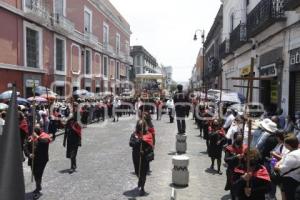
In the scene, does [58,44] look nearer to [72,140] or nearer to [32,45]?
[32,45]

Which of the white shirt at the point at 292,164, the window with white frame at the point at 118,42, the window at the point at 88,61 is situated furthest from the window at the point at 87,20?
the white shirt at the point at 292,164

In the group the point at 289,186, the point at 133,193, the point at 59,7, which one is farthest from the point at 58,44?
the point at 289,186

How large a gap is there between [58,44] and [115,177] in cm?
1841

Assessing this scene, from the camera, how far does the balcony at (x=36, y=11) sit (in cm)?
2022

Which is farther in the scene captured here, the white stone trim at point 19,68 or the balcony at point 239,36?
the balcony at point 239,36

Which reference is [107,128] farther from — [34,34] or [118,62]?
[118,62]

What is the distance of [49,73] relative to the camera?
23969mm

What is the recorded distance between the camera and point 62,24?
25125 millimetres

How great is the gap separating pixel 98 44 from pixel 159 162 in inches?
1072

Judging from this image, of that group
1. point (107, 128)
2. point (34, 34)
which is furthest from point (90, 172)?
point (34, 34)

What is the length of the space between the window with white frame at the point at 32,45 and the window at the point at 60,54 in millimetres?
3230

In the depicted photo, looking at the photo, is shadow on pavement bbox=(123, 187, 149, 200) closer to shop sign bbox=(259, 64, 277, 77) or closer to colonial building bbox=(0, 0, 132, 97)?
colonial building bbox=(0, 0, 132, 97)

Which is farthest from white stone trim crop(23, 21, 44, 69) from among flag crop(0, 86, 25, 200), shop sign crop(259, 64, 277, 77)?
Result: flag crop(0, 86, 25, 200)

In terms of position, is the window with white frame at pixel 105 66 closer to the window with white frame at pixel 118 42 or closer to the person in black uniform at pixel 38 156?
the window with white frame at pixel 118 42
